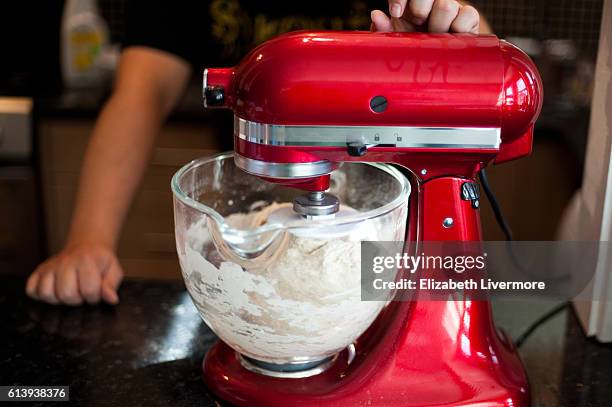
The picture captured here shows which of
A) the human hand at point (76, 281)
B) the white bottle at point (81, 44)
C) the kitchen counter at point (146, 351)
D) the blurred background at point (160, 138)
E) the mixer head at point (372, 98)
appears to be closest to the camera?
the mixer head at point (372, 98)

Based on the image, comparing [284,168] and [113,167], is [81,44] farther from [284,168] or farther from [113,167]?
[284,168]

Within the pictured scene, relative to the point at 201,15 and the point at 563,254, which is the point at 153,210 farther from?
the point at 563,254

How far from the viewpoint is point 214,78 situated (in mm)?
737

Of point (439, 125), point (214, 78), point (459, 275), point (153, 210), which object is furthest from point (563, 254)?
point (153, 210)

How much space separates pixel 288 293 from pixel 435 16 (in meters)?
0.30

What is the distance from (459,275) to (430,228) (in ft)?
0.19

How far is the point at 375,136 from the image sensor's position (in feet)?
2.34

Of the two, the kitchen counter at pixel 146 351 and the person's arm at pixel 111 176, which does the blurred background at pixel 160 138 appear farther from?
the kitchen counter at pixel 146 351

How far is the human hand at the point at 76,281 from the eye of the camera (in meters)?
1.01

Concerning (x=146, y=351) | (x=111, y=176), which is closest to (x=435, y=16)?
(x=146, y=351)

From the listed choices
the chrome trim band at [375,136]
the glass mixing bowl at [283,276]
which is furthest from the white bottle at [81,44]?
the chrome trim band at [375,136]

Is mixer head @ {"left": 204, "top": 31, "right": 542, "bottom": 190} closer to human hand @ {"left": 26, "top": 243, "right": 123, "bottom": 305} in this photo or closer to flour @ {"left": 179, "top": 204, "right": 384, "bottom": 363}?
flour @ {"left": 179, "top": 204, "right": 384, "bottom": 363}

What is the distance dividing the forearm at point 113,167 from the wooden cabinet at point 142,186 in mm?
689

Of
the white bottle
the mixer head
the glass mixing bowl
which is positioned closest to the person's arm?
the glass mixing bowl
